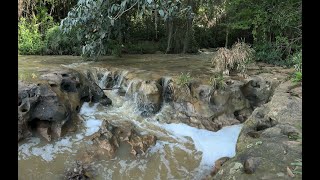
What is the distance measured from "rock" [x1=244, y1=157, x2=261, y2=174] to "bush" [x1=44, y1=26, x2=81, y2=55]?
10.8m

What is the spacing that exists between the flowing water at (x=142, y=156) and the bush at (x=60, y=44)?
6218 mm

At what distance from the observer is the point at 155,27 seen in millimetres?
14617

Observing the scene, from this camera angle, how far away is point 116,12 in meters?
11.4

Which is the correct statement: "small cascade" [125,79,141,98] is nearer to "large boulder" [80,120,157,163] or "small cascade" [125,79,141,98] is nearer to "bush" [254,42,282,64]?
"large boulder" [80,120,157,163]

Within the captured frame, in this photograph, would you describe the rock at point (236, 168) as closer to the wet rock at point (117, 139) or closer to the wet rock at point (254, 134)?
the wet rock at point (254, 134)

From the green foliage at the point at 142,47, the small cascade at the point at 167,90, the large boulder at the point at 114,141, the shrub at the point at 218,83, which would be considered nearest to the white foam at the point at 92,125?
the large boulder at the point at 114,141

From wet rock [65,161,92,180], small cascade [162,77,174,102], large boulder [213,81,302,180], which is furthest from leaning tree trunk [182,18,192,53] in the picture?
wet rock [65,161,92,180]

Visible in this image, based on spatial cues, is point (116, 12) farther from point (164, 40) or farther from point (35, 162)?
point (35, 162)

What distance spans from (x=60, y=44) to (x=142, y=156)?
884cm

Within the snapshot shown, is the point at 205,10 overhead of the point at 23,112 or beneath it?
overhead

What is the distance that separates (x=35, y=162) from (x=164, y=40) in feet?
35.4

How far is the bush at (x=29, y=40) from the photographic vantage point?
1351cm
